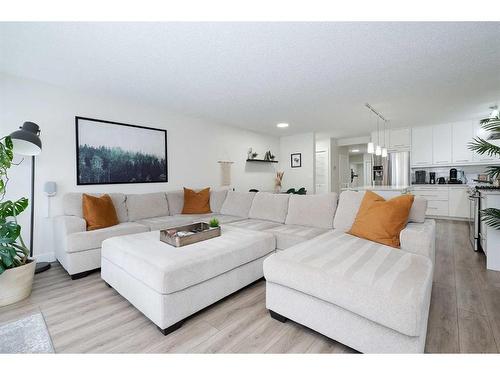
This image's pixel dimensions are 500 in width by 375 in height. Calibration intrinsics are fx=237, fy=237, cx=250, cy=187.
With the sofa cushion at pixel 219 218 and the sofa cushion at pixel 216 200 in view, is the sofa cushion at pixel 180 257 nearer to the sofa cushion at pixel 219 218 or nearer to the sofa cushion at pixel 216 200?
the sofa cushion at pixel 219 218

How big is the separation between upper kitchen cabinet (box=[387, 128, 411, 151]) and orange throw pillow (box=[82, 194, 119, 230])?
20.7 ft

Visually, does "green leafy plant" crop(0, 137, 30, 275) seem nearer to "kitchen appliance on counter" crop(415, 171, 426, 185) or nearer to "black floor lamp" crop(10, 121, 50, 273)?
"black floor lamp" crop(10, 121, 50, 273)

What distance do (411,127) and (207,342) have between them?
21.1 feet

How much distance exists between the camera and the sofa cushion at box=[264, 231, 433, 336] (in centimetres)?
114

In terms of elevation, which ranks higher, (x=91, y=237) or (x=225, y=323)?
(x=91, y=237)

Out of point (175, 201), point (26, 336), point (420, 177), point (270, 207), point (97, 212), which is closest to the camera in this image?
point (26, 336)

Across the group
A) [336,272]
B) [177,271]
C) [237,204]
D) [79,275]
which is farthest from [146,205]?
[336,272]

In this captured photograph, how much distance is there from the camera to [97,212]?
279cm

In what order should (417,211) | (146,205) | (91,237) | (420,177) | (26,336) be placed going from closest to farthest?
(26,336), (417,211), (91,237), (146,205), (420,177)

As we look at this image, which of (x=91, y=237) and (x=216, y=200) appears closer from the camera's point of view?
(x=91, y=237)

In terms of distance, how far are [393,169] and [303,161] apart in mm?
2234

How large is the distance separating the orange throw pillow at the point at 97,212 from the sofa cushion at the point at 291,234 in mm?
1912

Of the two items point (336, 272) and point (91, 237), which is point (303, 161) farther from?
point (336, 272)

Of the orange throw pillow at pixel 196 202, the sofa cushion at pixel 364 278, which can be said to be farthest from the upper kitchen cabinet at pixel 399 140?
the sofa cushion at pixel 364 278
